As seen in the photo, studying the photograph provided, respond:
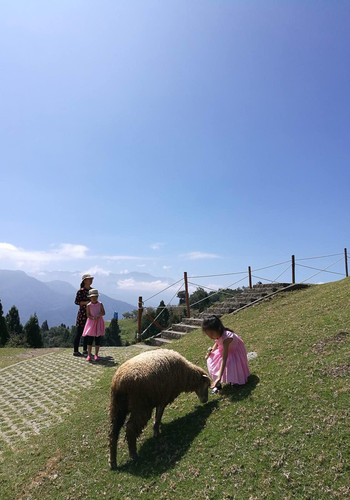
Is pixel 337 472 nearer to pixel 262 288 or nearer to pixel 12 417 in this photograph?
pixel 12 417

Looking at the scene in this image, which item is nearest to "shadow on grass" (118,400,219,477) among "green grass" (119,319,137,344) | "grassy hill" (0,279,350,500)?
"grassy hill" (0,279,350,500)

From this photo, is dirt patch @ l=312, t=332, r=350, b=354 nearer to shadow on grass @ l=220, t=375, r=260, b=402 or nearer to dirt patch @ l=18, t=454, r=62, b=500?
shadow on grass @ l=220, t=375, r=260, b=402

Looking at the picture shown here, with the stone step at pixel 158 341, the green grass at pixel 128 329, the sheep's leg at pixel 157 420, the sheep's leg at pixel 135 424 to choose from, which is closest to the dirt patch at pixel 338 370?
the sheep's leg at pixel 157 420

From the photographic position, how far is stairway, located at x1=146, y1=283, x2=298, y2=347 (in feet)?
53.0

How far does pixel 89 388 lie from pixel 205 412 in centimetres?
481

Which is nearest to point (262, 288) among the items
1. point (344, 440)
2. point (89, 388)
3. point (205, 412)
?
point (89, 388)

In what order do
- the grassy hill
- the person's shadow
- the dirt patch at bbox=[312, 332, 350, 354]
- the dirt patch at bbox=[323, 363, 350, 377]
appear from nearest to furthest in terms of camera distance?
the grassy hill, the dirt patch at bbox=[323, 363, 350, 377], the dirt patch at bbox=[312, 332, 350, 354], the person's shadow

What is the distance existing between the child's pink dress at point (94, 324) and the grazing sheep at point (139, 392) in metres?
7.03

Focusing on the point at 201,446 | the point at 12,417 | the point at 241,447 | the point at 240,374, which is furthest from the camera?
the point at 12,417

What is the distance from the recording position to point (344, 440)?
13.0ft

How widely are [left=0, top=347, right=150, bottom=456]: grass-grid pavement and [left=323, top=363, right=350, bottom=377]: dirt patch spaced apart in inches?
237

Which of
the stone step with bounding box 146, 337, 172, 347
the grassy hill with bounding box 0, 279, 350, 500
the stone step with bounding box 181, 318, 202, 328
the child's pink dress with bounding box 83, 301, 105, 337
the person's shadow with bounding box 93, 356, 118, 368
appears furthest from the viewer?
the stone step with bounding box 181, 318, 202, 328

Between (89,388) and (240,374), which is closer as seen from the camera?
(240,374)

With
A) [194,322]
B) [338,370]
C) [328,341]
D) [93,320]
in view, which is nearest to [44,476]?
[338,370]
